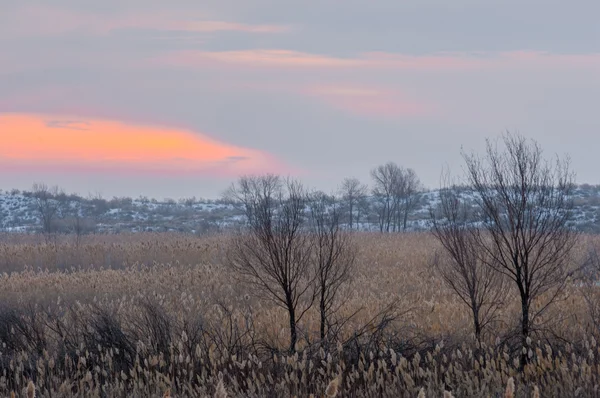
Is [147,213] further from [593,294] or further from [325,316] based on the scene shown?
[325,316]

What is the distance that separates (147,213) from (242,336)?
67.9m

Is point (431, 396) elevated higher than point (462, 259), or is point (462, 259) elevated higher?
point (462, 259)

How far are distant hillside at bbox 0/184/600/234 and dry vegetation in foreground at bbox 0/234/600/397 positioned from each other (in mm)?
35390

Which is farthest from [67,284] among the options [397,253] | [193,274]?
[397,253]

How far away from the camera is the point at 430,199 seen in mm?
83812

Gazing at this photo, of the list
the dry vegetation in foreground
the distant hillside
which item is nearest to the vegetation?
the dry vegetation in foreground

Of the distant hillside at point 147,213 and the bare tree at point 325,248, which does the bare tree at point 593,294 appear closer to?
the bare tree at point 325,248

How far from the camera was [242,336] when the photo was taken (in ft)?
39.5

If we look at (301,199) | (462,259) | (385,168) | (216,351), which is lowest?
(216,351)

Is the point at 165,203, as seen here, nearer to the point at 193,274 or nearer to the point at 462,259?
the point at 193,274

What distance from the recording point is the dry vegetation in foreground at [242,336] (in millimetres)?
8898

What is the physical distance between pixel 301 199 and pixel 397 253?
1640 cm

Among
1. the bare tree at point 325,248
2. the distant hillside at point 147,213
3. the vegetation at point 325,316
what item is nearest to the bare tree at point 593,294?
the vegetation at point 325,316

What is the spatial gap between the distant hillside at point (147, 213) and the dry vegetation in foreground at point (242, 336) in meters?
35.4
